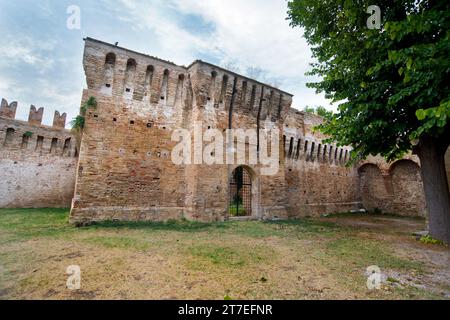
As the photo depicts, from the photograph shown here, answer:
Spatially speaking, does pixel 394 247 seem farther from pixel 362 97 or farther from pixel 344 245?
pixel 362 97

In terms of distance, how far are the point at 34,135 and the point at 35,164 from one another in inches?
74.7

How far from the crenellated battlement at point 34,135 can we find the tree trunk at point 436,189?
19288 mm

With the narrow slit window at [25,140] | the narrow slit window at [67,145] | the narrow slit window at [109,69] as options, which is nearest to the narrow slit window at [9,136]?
the narrow slit window at [25,140]

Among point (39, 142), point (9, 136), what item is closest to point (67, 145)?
point (39, 142)

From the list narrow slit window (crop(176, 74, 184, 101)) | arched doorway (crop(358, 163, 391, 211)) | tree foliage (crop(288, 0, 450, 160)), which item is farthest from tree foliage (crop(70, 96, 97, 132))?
arched doorway (crop(358, 163, 391, 211))

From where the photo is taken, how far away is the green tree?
5117 millimetres

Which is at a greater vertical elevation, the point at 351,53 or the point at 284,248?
the point at 351,53

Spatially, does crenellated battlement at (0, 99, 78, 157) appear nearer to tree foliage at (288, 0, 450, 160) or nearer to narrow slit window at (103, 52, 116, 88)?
narrow slit window at (103, 52, 116, 88)

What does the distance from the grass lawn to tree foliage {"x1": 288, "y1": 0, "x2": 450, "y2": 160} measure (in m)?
3.04

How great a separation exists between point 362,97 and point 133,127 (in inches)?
336

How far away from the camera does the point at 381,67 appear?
5.85m

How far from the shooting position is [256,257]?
16.4 feet
